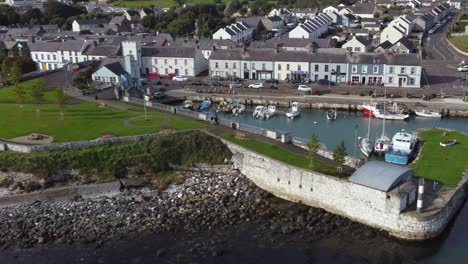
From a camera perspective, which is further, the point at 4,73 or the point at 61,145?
the point at 4,73

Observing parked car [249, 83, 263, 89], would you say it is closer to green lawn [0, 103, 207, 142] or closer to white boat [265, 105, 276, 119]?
white boat [265, 105, 276, 119]

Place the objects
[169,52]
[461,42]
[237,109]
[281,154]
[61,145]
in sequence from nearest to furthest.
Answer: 1. [281,154]
2. [61,145]
3. [237,109]
4. [169,52]
5. [461,42]

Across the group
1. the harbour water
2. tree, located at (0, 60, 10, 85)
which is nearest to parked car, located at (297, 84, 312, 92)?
the harbour water

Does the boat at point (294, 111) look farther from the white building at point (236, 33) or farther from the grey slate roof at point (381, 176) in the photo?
the white building at point (236, 33)

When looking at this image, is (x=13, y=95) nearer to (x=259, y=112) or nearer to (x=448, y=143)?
(x=259, y=112)

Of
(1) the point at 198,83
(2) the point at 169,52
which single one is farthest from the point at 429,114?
(2) the point at 169,52
